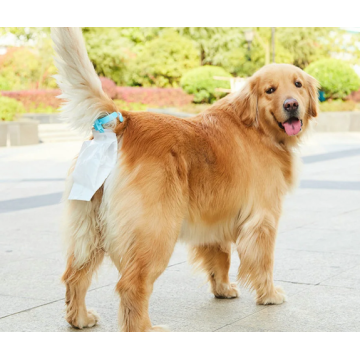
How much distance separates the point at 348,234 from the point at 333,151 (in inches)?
365

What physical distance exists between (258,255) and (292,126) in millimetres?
927

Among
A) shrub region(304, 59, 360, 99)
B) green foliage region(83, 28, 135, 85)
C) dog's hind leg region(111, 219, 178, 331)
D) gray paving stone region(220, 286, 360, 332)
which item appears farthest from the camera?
green foliage region(83, 28, 135, 85)

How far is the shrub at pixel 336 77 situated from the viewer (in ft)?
75.9

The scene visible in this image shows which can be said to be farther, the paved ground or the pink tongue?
the pink tongue

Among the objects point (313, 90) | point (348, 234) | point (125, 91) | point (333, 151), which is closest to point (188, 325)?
point (313, 90)

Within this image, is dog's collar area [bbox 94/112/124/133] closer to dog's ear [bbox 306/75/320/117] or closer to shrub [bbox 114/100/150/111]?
dog's ear [bbox 306/75/320/117]

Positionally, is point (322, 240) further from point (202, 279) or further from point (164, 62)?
point (164, 62)

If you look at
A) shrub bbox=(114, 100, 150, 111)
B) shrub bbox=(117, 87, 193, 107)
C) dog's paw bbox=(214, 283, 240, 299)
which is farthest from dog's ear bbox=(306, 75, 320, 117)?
shrub bbox=(117, 87, 193, 107)

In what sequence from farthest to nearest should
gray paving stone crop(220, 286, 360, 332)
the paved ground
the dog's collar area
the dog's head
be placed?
the dog's head < the paved ground < gray paving stone crop(220, 286, 360, 332) < the dog's collar area

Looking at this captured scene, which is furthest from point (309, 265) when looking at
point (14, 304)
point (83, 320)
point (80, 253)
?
point (14, 304)

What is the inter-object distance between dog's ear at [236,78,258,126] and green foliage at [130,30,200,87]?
29.2m

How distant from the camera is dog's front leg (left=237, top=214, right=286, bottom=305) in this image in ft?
13.1

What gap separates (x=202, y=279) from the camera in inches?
194

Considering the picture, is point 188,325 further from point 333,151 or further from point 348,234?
point 333,151
